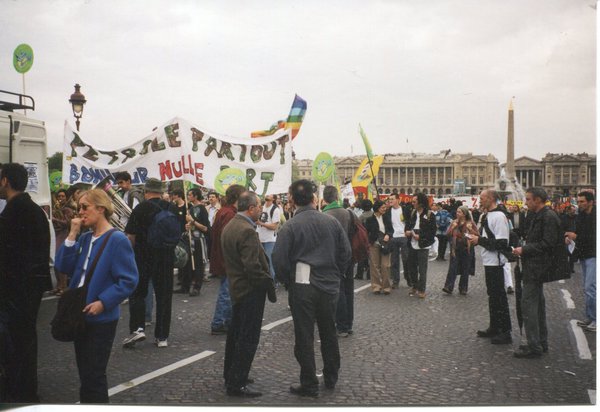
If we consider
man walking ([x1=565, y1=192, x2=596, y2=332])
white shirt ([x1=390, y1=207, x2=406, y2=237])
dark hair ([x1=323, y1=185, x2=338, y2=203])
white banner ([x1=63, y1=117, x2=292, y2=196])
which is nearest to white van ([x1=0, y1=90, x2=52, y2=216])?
white banner ([x1=63, y1=117, x2=292, y2=196])

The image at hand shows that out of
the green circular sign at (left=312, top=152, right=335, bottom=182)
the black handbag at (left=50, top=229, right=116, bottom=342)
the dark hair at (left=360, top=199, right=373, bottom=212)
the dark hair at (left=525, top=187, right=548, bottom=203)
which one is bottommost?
the black handbag at (left=50, top=229, right=116, bottom=342)

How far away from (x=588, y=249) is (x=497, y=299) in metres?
1.62

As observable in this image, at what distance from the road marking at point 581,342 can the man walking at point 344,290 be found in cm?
243

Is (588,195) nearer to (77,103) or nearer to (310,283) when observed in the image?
(310,283)

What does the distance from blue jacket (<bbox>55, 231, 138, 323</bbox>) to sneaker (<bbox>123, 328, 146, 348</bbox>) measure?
2.27 metres

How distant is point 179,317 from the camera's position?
707cm

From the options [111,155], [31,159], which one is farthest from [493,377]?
[31,159]

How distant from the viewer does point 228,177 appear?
7.39 meters

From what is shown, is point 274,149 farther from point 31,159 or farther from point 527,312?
point 527,312

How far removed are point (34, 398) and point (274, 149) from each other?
4.59 metres

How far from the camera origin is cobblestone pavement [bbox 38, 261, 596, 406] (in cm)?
432

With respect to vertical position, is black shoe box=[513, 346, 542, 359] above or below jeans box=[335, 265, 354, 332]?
below

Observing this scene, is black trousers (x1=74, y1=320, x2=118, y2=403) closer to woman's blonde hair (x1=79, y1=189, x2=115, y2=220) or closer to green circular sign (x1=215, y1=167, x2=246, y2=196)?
woman's blonde hair (x1=79, y1=189, x2=115, y2=220)

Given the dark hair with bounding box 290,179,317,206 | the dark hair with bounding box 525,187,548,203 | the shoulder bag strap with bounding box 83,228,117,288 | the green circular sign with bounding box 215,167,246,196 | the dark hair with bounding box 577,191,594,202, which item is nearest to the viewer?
the shoulder bag strap with bounding box 83,228,117,288
